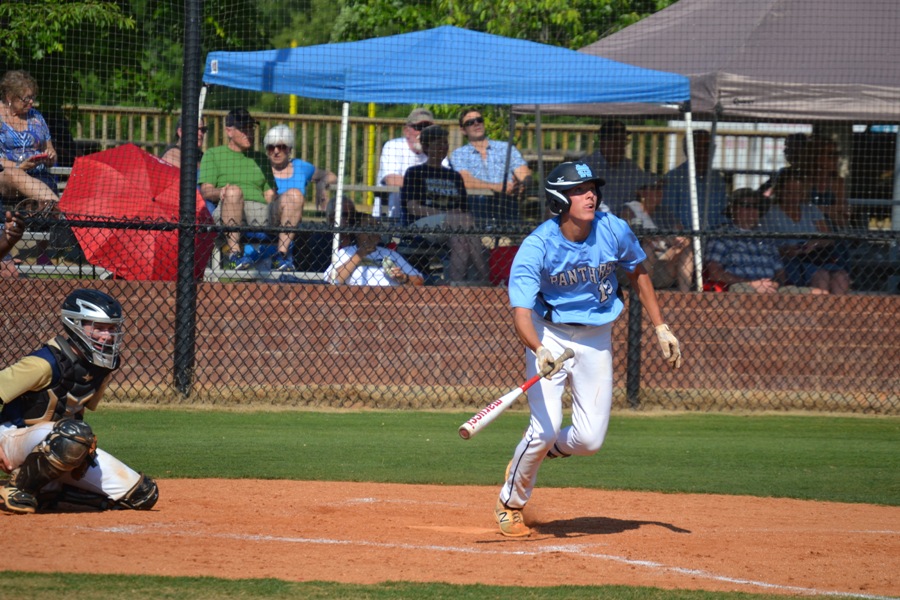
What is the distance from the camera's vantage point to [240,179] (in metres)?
11.3

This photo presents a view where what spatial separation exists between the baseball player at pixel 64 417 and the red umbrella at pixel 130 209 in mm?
3989

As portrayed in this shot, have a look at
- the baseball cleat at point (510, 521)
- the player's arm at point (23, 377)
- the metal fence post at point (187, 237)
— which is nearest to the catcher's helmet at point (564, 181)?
the baseball cleat at point (510, 521)

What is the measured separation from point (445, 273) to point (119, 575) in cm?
658

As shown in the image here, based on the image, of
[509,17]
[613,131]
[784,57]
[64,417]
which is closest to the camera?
A: [64,417]

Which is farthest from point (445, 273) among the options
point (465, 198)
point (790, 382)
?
point (790, 382)

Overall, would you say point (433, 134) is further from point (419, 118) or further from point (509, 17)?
point (509, 17)

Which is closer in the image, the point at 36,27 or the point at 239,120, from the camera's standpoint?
the point at 36,27

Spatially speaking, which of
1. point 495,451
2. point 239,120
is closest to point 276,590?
point 495,451

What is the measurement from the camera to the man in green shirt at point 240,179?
36.2ft

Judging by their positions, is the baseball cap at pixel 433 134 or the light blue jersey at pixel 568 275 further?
the baseball cap at pixel 433 134

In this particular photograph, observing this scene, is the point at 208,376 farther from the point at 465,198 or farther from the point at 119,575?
the point at 119,575

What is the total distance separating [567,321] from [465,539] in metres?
1.23

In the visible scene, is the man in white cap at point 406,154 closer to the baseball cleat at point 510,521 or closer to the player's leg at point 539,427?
the player's leg at point 539,427

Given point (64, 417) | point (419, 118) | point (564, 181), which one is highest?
point (419, 118)
